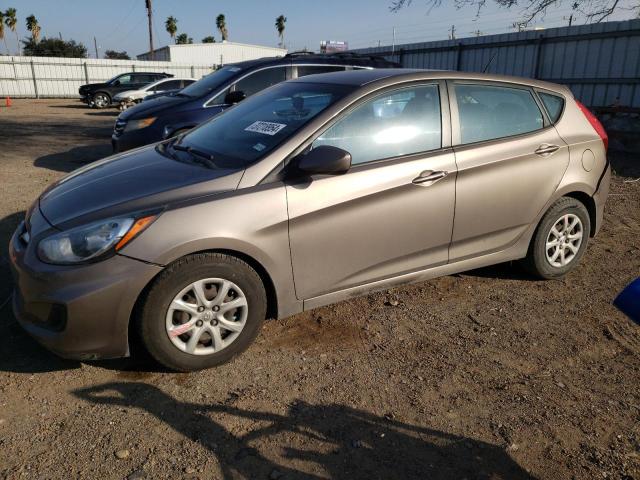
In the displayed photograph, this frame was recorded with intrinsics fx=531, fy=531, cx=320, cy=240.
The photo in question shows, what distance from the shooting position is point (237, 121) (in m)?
4.00

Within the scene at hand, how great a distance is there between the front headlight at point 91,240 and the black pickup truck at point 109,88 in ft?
74.8

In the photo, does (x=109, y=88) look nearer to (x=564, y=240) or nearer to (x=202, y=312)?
(x=564, y=240)

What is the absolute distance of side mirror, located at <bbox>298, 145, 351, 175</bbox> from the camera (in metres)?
3.12

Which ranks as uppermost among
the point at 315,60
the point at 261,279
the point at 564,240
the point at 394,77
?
the point at 315,60

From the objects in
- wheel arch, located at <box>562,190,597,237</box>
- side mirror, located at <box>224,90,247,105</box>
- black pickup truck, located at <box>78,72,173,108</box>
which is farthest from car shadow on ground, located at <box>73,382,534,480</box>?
black pickup truck, located at <box>78,72,173,108</box>

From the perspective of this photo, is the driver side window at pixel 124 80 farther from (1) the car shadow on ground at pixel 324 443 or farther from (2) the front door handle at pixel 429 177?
(1) the car shadow on ground at pixel 324 443

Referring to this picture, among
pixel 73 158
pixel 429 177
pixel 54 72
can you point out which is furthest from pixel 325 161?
pixel 54 72

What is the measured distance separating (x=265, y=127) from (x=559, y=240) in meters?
2.60

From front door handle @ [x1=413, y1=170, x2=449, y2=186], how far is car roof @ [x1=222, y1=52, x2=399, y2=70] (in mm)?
5259

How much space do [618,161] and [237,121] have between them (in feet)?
26.7

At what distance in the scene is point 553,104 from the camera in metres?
4.37

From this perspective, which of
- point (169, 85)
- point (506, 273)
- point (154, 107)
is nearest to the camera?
point (506, 273)

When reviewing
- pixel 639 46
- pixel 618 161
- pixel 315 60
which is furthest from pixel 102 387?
pixel 639 46

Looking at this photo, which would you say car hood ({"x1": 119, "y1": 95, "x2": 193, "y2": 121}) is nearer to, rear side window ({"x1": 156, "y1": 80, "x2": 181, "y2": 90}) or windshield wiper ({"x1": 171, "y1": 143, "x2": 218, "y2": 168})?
windshield wiper ({"x1": 171, "y1": 143, "x2": 218, "y2": 168})
